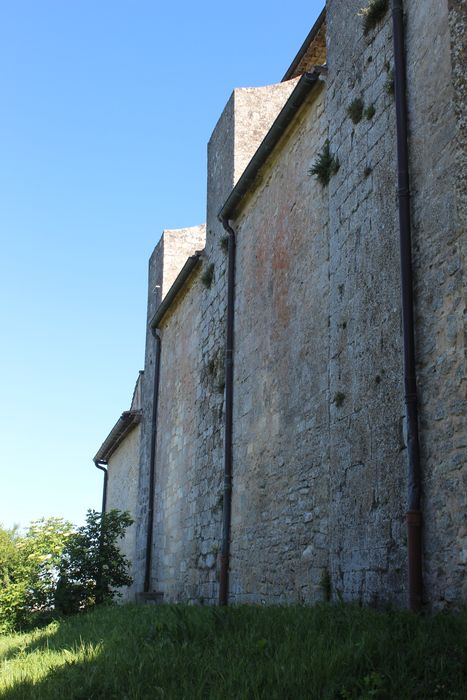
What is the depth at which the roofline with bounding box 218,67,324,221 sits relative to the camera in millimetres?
8633

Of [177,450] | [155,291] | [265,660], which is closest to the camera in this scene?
[265,660]

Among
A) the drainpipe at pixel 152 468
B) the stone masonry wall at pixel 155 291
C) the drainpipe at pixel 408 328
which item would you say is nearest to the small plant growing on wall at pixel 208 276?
the stone masonry wall at pixel 155 291

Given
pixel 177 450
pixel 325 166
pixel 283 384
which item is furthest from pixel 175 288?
pixel 325 166

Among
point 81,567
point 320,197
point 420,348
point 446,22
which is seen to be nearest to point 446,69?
point 446,22

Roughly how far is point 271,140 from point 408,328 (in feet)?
14.0

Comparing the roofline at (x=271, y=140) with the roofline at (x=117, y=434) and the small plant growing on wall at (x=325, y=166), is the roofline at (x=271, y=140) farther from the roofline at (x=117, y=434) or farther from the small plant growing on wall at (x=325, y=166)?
the roofline at (x=117, y=434)

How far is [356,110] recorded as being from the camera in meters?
7.46

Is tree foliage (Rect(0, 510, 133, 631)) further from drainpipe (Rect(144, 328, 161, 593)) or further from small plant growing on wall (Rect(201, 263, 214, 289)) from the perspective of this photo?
small plant growing on wall (Rect(201, 263, 214, 289))

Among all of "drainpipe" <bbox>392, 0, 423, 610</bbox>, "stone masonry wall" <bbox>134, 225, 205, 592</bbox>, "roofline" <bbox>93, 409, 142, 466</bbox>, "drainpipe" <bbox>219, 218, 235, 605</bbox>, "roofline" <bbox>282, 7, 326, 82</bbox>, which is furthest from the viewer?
"roofline" <bbox>93, 409, 142, 466</bbox>

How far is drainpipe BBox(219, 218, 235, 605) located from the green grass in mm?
2871

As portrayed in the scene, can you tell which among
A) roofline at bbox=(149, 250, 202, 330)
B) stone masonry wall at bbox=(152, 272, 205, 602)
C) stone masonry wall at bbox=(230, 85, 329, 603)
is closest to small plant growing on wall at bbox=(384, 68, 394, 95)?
stone masonry wall at bbox=(230, 85, 329, 603)

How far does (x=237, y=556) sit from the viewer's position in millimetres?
9688

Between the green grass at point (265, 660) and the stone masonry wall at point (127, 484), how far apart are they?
9.04 metres

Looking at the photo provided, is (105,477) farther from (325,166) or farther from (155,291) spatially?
(325,166)
